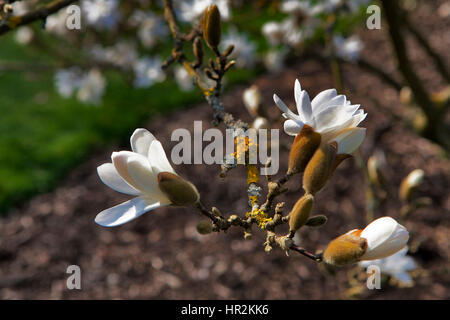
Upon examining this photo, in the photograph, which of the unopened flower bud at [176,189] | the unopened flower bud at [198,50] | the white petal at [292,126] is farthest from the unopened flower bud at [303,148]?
the unopened flower bud at [198,50]

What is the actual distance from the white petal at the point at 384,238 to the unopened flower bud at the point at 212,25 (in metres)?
0.62

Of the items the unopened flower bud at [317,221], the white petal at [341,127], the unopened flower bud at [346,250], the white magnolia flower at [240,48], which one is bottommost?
the unopened flower bud at [346,250]

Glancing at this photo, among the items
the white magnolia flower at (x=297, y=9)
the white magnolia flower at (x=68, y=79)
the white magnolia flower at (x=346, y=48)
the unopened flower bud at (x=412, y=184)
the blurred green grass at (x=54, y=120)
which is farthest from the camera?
the blurred green grass at (x=54, y=120)

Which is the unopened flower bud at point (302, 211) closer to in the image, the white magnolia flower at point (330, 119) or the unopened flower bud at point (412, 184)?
the white magnolia flower at point (330, 119)

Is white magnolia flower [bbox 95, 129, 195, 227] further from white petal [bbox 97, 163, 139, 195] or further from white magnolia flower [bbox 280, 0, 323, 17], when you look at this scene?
white magnolia flower [bbox 280, 0, 323, 17]

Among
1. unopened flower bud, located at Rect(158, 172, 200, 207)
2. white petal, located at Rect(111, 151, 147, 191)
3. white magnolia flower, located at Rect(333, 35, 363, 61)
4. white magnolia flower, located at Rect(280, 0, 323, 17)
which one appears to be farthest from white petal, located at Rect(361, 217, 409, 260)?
white magnolia flower, located at Rect(333, 35, 363, 61)

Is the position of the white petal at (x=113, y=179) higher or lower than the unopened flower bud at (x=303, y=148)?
lower

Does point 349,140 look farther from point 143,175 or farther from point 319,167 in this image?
point 143,175

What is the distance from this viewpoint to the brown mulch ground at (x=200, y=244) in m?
2.78

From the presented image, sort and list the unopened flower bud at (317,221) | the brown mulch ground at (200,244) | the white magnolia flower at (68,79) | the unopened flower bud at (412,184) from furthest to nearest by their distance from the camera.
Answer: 1. the white magnolia flower at (68,79)
2. the brown mulch ground at (200,244)
3. the unopened flower bud at (412,184)
4. the unopened flower bud at (317,221)

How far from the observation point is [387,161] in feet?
11.8

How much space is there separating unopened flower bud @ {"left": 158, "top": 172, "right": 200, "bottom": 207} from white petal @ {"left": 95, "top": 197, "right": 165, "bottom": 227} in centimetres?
4
